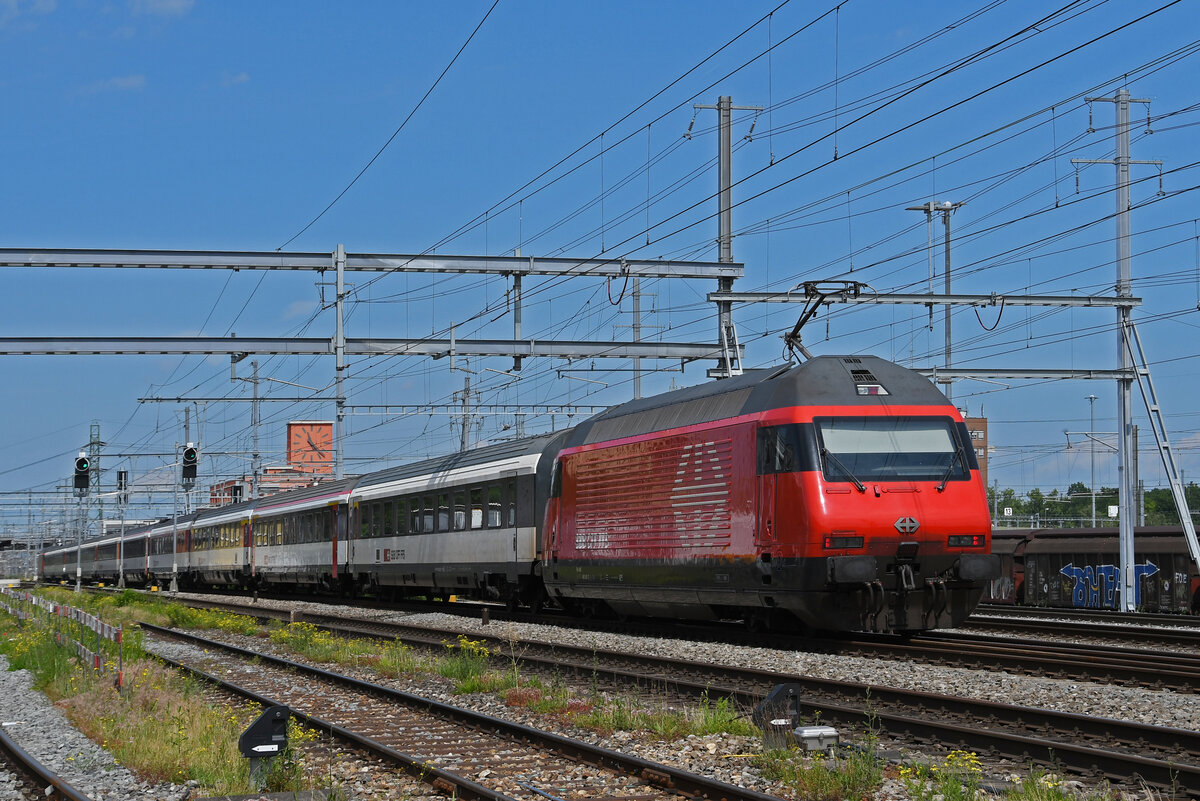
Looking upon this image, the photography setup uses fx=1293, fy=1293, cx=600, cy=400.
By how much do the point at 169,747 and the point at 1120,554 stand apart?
23.5 meters

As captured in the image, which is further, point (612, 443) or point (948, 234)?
point (948, 234)

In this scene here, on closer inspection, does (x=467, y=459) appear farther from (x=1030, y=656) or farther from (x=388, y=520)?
(x=1030, y=656)

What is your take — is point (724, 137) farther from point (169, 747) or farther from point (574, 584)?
point (169, 747)

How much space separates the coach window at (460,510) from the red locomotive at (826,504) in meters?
9.73

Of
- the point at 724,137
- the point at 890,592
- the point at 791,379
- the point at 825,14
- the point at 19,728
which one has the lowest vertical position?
the point at 19,728

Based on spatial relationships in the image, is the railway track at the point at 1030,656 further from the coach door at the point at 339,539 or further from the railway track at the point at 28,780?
the coach door at the point at 339,539

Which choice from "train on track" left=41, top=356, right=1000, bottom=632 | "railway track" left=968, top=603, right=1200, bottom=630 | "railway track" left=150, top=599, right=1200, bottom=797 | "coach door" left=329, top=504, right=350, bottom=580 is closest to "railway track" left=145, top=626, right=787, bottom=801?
"railway track" left=150, top=599, right=1200, bottom=797

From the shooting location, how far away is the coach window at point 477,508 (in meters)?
28.2

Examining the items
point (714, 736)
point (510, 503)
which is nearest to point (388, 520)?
point (510, 503)

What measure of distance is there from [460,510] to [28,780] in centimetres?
1855

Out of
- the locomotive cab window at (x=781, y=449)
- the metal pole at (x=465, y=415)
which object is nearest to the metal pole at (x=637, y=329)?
the metal pole at (x=465, y=415)

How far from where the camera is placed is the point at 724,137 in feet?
96.4

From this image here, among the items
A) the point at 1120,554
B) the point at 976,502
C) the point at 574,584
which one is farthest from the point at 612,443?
the point at 1120,554

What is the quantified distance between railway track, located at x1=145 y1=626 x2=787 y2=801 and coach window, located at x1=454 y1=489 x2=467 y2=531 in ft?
40.3
